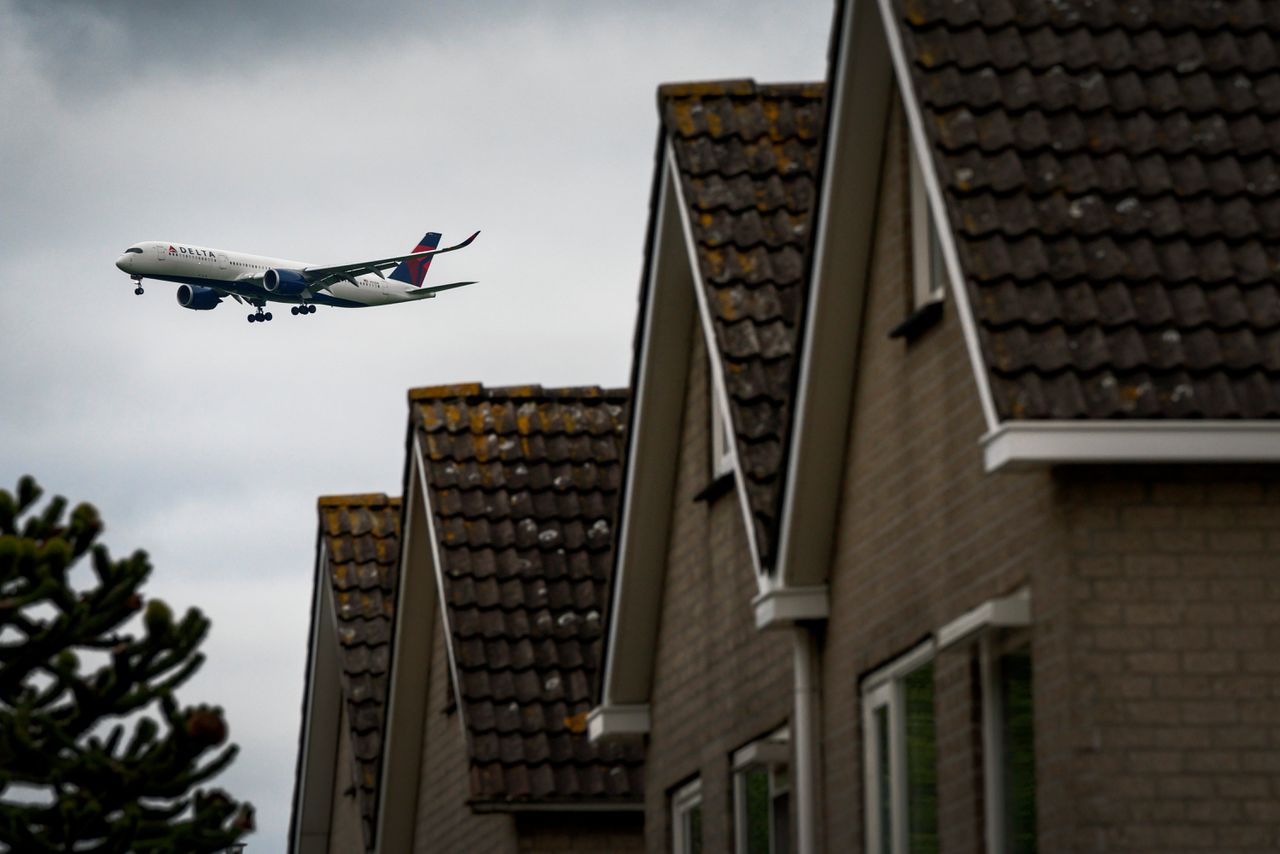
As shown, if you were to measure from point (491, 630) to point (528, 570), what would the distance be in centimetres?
60

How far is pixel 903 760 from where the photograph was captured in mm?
12352

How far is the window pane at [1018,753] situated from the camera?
1088 cm

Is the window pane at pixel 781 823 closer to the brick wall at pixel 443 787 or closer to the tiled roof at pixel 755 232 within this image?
the tiled roof at pixel 755 232

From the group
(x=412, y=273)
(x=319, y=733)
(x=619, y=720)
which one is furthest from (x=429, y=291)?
(x=619, y=720)

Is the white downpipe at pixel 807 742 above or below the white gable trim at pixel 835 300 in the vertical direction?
below

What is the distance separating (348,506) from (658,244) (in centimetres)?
987

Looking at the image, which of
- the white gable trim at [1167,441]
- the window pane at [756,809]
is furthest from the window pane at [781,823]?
the white gable trim at [1167,441]

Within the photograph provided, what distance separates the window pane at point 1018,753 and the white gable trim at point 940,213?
1.04 m

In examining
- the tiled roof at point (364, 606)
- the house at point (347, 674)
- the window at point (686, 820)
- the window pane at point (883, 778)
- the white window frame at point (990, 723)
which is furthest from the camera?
the house at point (347, 674)

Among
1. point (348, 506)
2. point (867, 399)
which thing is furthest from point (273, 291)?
point (867, 399)

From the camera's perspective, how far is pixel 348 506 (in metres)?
25.1

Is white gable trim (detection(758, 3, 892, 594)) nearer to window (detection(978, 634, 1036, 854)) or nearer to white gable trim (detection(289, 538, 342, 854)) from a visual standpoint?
window (detection(978, 634, 1036, 854))

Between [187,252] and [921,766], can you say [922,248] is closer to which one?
[921,766]

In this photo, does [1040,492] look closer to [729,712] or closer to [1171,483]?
[1171,483]
